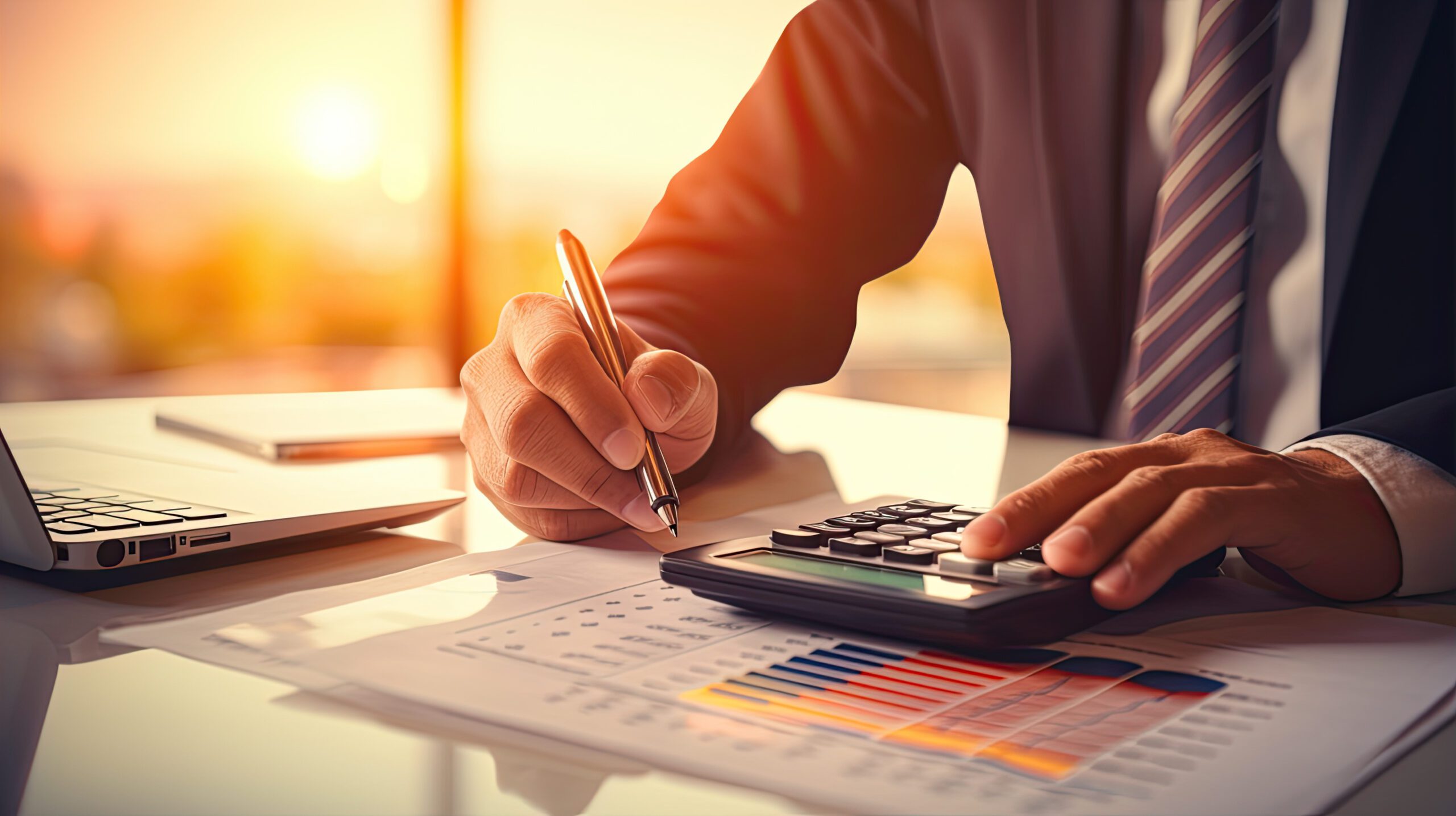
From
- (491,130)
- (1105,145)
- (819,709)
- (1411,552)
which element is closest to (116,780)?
(819,709)

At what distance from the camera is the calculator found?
1.26 feet

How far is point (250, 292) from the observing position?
369 centimetres

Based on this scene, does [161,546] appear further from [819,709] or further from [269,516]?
[819,709]

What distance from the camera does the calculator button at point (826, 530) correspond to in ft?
1.54

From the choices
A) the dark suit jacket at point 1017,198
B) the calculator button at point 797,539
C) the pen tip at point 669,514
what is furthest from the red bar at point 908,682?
the dark suit jacket at point 1017,198

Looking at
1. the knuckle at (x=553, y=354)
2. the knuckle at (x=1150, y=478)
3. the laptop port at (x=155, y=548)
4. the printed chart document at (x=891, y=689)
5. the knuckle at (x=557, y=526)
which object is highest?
the knuckle at (x=553, y=354)

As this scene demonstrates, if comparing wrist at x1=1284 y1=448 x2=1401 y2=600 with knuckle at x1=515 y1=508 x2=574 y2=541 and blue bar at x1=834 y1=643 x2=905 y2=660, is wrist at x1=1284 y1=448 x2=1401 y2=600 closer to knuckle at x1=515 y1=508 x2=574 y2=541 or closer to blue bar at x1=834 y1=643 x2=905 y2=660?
blue bar at x1=834 y1=643 x2=905 y2=660

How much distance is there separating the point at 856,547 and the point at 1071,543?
87 mm

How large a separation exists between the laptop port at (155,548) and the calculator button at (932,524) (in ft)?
1.14

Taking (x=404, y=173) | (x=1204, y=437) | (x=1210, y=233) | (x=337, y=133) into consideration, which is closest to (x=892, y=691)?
(x=1204, y=437)

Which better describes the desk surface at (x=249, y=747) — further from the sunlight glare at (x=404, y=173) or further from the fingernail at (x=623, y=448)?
the sunlight glare at (x=404, y=173)

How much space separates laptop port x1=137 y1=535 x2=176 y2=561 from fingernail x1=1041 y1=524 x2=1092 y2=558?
395 mm

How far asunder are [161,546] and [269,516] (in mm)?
60

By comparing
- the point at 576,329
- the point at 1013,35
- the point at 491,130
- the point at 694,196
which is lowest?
the point at 576,329
